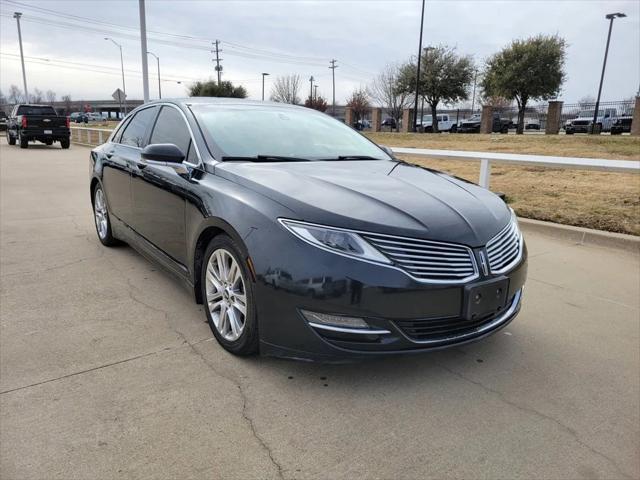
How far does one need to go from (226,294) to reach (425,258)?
1.27 metres

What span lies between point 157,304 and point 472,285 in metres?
2.52

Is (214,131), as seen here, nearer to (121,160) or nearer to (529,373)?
(121,160)

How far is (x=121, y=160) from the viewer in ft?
16.0

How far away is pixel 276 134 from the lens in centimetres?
395

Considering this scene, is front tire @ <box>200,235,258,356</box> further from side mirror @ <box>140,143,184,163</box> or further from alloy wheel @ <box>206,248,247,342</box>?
side mirror @ <box>140,143,184,163</box>

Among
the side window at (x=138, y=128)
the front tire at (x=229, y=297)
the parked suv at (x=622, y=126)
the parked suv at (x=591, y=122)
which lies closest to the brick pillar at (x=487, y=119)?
the parked suv at (x=591, y=122)

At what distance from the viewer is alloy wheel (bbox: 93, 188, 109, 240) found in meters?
5.56

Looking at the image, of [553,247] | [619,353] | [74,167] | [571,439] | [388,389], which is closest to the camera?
[571,439]

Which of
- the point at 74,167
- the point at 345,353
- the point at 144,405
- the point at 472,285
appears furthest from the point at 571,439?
the point at 74,167

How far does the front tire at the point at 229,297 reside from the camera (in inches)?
113

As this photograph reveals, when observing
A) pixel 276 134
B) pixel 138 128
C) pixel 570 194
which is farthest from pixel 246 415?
pixel 570 194

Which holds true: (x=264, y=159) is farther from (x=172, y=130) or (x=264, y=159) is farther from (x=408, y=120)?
(x=408, y=120)

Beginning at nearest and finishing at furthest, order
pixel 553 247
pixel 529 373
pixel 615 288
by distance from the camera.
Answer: pixel 529 373 → pixel 615 288 → pixel 553 247

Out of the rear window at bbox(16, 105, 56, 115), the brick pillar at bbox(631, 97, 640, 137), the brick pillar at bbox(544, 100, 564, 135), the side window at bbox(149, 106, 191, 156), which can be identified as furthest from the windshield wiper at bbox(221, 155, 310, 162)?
the brick pillar at bbox(544, 100, 564, 135)
